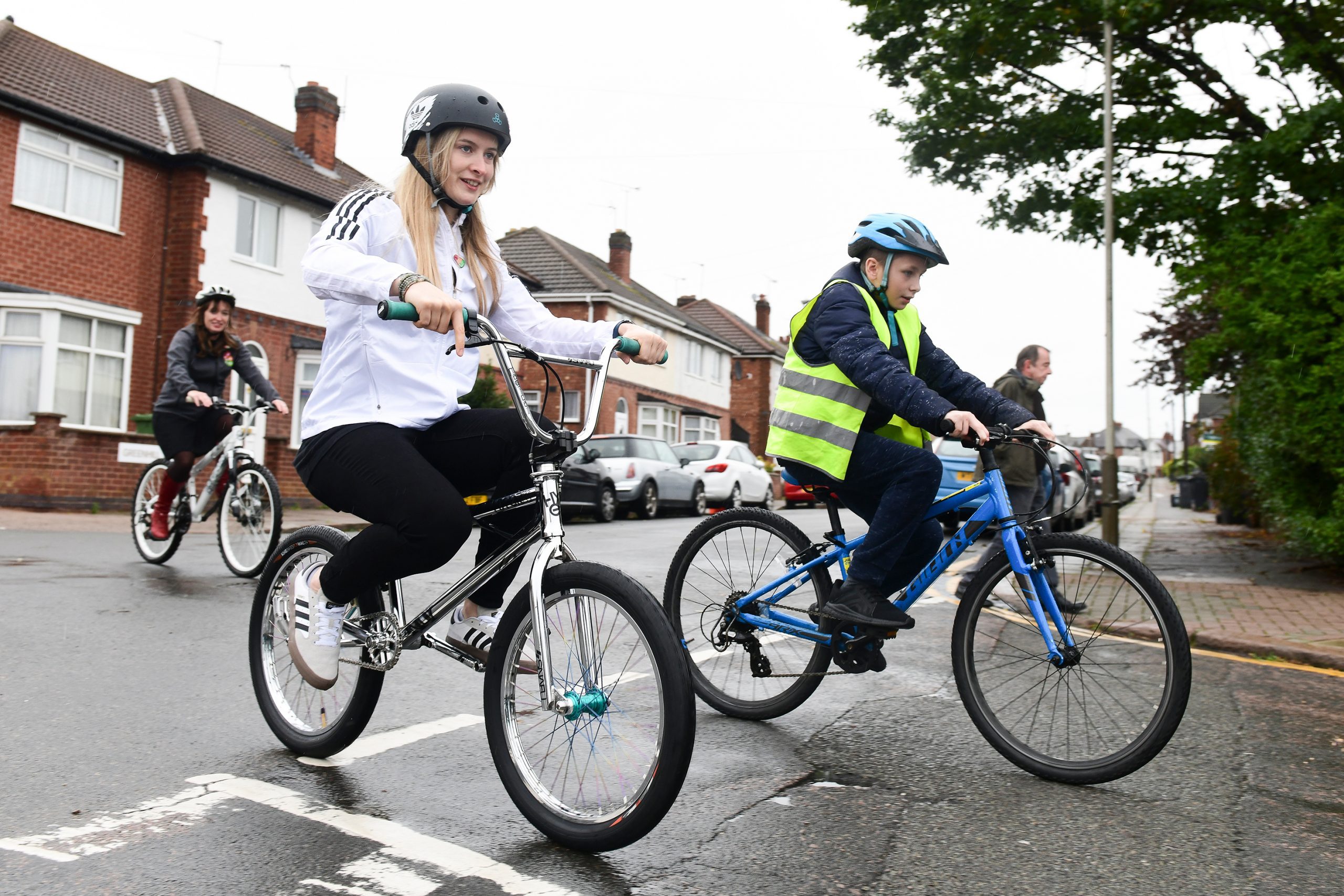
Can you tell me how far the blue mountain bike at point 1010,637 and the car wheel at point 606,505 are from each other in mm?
14727

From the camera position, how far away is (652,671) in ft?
9.06

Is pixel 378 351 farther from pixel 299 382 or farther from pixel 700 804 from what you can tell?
pixel 299 382

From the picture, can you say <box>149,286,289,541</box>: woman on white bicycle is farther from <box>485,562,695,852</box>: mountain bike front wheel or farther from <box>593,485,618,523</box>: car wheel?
<box>593,485,618,523</box>: car wheel

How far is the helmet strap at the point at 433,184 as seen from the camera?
336 cm

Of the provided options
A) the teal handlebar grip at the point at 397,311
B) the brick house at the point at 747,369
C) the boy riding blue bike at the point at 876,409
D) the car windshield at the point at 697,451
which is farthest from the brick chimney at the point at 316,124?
the brick house at the point at 747,369

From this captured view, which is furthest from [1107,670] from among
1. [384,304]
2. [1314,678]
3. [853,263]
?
[1314,678]

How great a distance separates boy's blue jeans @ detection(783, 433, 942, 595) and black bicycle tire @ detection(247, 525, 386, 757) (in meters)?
1.71

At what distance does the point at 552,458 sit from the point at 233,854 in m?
1.29

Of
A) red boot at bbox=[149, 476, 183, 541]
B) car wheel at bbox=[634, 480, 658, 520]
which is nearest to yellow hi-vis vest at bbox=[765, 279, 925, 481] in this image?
red boot at bbox=[149, 476, 183, 541]

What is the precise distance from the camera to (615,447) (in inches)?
839

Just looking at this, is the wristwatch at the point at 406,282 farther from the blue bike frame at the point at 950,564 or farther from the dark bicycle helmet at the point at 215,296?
the dark bicycle helmet at the point at 215,296

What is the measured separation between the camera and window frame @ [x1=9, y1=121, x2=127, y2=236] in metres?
18.7

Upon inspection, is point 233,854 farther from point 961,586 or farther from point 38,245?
point 38,245

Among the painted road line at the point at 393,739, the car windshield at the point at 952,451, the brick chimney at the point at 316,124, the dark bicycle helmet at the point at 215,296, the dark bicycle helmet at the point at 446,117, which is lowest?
the painted road line at the point at 393,739
